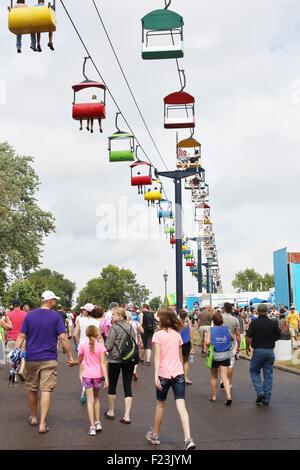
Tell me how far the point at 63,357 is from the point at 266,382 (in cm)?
1391

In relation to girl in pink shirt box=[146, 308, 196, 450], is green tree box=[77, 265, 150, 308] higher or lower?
higher

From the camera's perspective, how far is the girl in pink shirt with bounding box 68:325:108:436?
30.5ft

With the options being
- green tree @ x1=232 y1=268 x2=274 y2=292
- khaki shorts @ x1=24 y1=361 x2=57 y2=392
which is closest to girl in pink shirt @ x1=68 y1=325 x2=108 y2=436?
khaki shorts @ x1=24 y1=361 x2=57 y2=392

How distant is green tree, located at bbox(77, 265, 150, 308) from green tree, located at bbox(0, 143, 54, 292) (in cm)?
10867

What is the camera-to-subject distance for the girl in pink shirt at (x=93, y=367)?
9.30 meters

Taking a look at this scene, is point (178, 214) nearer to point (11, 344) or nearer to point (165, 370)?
point (11, 344)

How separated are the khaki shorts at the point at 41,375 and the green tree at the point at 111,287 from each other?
152547mm

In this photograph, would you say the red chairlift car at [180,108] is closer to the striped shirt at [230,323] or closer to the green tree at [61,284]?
the striped shirt at [230,323]

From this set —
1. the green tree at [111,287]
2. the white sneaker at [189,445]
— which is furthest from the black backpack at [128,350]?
the green tree at [111,287]

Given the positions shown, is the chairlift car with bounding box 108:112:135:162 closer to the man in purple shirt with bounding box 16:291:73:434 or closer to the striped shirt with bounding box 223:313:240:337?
the striped shirt with bounding box 223:313:240:337

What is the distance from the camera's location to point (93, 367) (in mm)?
9461

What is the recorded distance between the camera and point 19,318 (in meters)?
15.4
